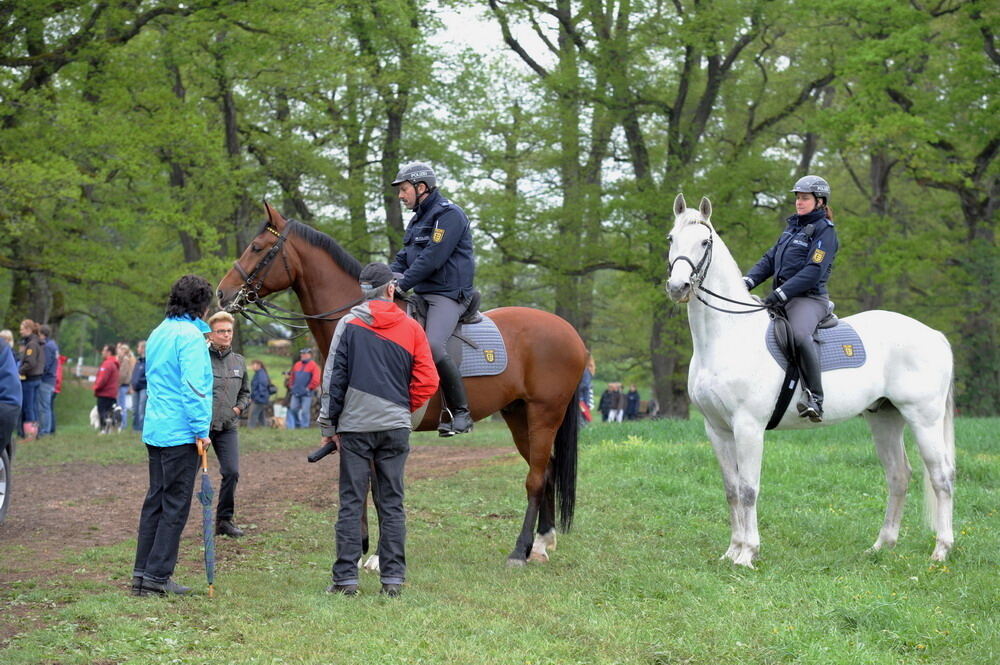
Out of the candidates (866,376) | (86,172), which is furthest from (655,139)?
(866,376)

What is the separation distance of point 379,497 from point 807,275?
3.94m

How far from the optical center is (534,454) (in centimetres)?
921

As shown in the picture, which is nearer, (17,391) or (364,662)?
(364,662)

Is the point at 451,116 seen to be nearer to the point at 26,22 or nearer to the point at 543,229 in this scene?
the point at 543,229

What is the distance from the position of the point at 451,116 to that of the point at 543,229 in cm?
412

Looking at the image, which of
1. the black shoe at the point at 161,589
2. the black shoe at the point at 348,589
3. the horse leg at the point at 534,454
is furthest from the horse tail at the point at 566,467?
the black shoe at the point at 161,589

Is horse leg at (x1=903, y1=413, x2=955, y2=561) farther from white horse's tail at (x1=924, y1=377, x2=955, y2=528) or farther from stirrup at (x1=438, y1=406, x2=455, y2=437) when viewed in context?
stirrup at (x1=438, y1=406, x2=455, y2=437)

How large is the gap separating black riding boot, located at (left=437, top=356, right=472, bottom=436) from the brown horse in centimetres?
18

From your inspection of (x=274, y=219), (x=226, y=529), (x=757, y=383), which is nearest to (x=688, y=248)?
(x=757, y=383)

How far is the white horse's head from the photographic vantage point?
27.2ft

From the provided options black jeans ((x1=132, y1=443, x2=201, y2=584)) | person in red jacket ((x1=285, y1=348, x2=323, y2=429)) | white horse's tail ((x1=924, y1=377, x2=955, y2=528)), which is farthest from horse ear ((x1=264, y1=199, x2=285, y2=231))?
person in red jacket ((x1=285, y1=348, x2=323, y2=429))

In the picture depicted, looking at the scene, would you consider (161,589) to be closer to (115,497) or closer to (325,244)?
(325,244)

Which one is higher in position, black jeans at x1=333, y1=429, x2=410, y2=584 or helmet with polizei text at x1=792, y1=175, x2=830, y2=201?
helmet with polizei text at x1=792, y1=175, x2=830, y2=201

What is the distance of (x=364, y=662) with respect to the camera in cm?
573
